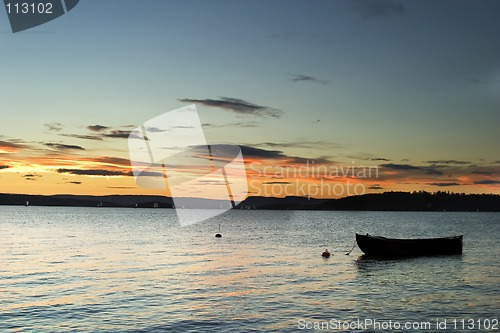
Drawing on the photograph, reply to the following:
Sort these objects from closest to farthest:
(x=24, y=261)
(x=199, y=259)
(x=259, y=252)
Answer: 1. (x=24, y=261)
2. (x=199, y=259)
3. (x=259, y=252)

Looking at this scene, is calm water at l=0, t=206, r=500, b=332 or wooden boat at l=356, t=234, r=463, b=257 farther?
wooden boat at l=356, t=234, r=463, b=257

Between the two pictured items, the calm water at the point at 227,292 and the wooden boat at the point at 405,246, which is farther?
the wooden boat at the point at 405,246

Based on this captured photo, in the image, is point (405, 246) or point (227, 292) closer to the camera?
point (227, 292)

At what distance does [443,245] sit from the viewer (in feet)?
222

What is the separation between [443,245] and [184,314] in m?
51.1

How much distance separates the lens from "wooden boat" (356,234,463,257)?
6156cm

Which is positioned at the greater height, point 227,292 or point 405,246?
point 227,292

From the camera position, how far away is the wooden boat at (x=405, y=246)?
61562mm

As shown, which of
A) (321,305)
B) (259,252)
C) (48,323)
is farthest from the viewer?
(259,252)

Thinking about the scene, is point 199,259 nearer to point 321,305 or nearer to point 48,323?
point 321,305

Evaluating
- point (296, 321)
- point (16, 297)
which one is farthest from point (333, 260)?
point (16, 297)

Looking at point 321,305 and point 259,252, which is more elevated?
point 321,305

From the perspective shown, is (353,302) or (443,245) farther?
(443,245)

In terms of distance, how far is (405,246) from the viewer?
208 ft
